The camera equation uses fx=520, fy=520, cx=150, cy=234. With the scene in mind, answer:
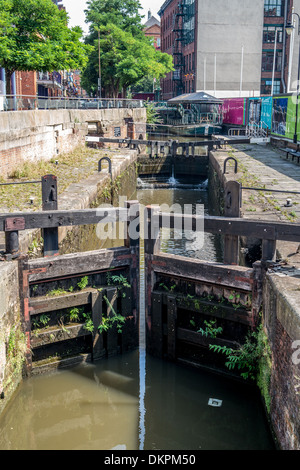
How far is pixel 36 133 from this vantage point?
660 inches

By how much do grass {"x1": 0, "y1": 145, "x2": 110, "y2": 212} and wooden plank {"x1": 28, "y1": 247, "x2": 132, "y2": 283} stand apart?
298 centimetres

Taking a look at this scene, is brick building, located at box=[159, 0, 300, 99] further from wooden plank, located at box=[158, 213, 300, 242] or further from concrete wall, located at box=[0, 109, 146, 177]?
wooden plank, located at box=[158, 213, 300, 242]

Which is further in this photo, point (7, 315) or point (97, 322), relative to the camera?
point (97, 322)

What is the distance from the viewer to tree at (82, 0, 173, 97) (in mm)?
50281

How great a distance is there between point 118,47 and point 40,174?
39.7 meters

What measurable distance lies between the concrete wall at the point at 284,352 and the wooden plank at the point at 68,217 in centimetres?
280

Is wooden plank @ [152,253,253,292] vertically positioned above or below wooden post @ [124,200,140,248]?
A: below

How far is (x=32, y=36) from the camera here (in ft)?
72.3

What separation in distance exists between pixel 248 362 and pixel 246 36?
181 feet

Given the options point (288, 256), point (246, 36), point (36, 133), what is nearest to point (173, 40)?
point (246, 36)

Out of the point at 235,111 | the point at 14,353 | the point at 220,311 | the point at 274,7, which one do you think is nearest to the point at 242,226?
the point at 220,311

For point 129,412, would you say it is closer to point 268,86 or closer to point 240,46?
point 240,46

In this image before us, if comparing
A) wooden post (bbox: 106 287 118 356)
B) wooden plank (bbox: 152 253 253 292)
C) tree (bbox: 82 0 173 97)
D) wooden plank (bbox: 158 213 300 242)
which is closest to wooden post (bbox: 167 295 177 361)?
wooden plank (bbox: 152 253 253 292)

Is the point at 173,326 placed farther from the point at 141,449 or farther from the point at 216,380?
the point at 141,449
